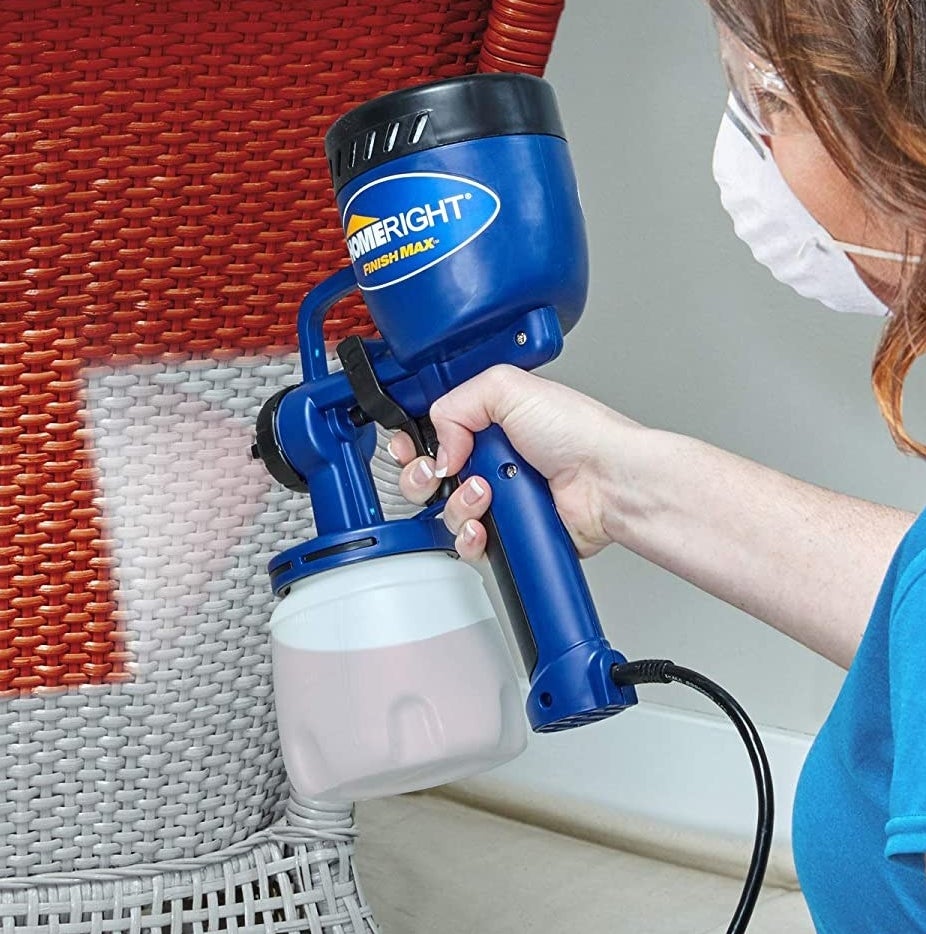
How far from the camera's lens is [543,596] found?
2.59ft

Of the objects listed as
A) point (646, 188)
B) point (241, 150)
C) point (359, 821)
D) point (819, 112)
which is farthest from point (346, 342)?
point (359, 821)

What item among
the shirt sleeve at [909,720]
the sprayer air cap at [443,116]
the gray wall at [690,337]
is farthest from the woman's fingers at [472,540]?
the gray wall at [690,337]

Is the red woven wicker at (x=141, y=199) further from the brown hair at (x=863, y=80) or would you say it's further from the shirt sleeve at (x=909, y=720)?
the shirt sleeve at (x=909, y=720)

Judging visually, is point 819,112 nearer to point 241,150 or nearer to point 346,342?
point 346,342

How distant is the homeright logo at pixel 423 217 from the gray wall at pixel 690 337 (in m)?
0.70

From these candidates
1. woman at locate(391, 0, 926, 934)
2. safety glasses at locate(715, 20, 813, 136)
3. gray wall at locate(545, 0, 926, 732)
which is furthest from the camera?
gray wall at locate(545, 0, 926, 732)

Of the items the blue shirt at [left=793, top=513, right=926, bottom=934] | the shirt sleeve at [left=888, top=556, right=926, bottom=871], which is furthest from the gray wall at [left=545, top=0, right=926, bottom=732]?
the shirt sleeve at [left=888, top=556, right=926, bottom=871]

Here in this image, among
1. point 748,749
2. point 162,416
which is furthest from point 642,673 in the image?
point 162,416

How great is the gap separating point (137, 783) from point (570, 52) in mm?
932

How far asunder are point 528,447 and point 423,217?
0.16 meters

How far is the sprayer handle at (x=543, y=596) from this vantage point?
0.76 meters

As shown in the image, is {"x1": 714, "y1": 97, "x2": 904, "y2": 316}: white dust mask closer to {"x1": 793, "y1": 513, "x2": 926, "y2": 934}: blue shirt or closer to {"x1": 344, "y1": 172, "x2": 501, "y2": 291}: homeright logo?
{"x1": 344, "y1": 172, "x2": 501, "y2": 291}: homeright logo

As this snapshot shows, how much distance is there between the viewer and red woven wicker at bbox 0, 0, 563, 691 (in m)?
0.86

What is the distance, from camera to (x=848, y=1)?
0.53m
